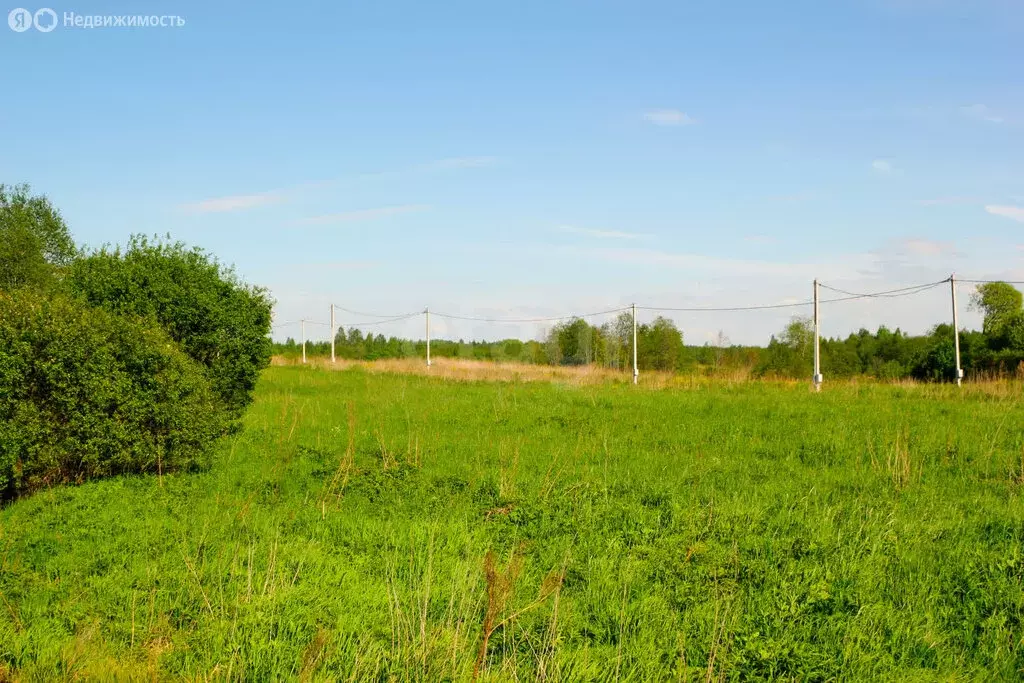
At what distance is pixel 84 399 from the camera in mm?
9766

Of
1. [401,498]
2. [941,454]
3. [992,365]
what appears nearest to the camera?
[401,498]

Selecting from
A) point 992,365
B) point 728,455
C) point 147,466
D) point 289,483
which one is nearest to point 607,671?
point 289,483

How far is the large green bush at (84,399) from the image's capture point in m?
9.36

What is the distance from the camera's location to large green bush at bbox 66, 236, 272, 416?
12.9 meters

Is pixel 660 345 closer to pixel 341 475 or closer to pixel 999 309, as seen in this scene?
pixel 999 309

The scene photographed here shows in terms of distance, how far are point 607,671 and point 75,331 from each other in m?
8.26

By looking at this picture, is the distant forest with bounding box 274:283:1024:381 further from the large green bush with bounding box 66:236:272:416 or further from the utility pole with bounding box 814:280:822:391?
the large green bush with bounding box 66:236:272:416

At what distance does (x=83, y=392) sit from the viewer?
32.0 ft

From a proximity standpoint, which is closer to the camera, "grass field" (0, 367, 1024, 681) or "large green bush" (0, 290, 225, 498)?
"grass field" (0, 367, 1024, 681)

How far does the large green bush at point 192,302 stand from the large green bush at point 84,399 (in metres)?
1.93

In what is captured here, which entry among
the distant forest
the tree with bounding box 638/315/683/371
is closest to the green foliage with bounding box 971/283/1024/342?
the distant forest

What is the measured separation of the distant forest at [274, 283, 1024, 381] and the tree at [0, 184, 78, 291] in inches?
850

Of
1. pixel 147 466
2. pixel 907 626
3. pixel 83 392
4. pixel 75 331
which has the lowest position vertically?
pixel 907 626

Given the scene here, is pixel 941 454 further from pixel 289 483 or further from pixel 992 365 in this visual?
pixel 992 365
